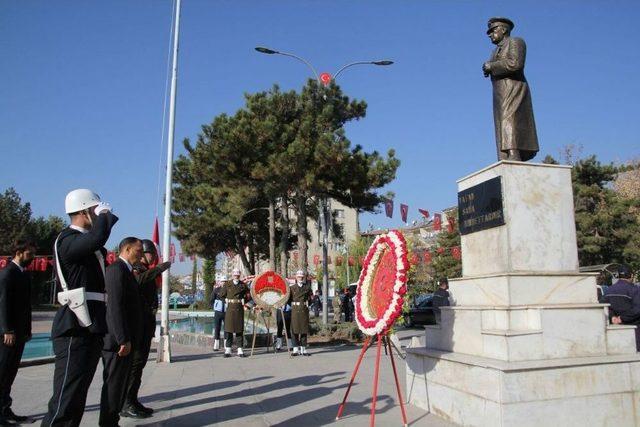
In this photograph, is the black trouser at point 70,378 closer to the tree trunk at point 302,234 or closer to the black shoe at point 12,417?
the black shoe at point 12,417

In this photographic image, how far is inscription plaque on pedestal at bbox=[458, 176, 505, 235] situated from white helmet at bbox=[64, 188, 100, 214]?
13.7 feet

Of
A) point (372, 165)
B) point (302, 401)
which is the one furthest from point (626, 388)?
point (372, 165)

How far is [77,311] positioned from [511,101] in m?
5.59

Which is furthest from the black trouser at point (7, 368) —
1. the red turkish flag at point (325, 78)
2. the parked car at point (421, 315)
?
the parked car at point (421, 315)

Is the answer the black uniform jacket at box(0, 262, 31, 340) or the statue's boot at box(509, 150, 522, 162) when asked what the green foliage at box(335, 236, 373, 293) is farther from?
the black uniform jacket at box(0, 262, 31, 340)

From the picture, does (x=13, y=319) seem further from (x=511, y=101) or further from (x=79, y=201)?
(x=511, y=101)

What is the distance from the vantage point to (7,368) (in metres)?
6.06

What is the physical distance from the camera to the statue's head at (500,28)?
7.02 m

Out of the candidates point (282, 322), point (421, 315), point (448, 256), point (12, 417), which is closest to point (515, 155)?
point (12, 417)

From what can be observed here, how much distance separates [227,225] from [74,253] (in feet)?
78.6

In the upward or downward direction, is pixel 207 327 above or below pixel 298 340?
below

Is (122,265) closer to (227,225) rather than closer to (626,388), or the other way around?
(626,388)

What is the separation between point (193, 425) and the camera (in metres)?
5.84

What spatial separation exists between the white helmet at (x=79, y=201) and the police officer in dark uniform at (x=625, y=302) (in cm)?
720
